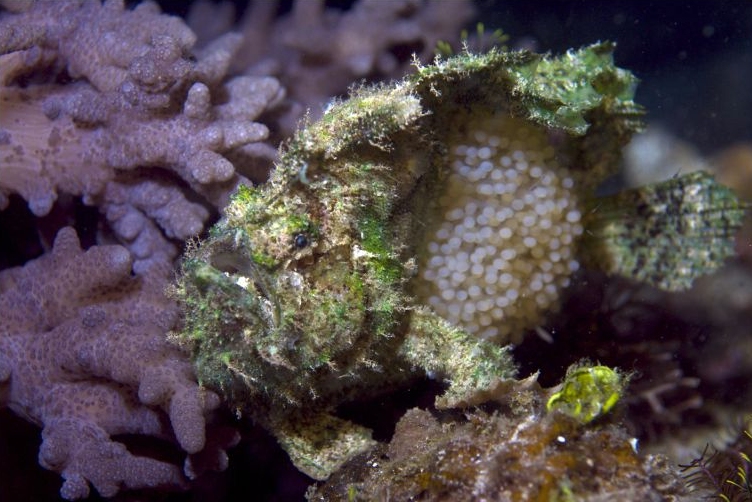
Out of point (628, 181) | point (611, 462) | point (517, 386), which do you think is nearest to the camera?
point (611, 462)

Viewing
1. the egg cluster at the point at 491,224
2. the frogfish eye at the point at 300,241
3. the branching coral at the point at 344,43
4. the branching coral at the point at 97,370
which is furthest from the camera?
the branching coral at the point at 344,43

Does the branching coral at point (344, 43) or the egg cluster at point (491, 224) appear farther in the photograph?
the branching coral at point (344, 43)

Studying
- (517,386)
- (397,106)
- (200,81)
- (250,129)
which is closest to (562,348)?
(517,386)

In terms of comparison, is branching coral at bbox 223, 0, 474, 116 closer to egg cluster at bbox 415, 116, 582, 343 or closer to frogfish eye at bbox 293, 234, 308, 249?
egg cluster at bbox 415, 116, 582, 343

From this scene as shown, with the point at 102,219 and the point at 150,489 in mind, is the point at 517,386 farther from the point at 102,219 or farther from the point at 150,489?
the point at 102,219

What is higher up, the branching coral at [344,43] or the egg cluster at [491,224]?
the branching coral at [344,43]

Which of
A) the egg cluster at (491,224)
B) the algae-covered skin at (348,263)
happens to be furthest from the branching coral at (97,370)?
the egg cluster at (491,224)

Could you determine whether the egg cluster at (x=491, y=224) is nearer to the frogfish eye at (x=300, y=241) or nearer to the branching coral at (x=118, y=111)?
the frogfish eye at (x=300, y=241)
